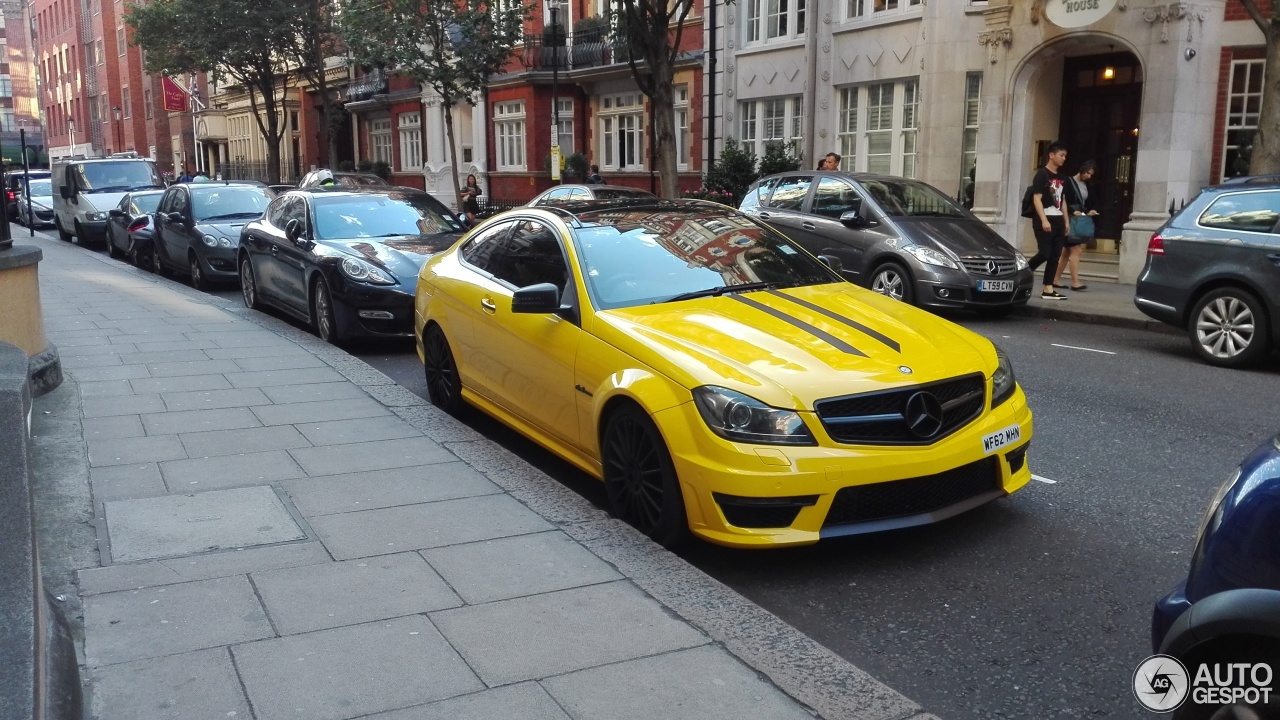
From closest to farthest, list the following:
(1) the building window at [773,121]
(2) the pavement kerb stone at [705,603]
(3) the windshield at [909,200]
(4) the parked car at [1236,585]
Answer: (4) the parked car at [1236,585]
(2) the pavement kerb stone at [705,603]
(3) the windshield at [909,200]
(1) the building window at [773,121]

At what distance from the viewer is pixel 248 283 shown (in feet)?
44.6

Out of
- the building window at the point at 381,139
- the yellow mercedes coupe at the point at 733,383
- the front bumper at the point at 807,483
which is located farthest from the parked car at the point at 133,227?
the building window at the point at 381,139

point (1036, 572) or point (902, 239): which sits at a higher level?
point (902, 239)

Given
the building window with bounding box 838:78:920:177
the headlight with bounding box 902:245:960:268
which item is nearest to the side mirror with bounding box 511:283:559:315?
the headlight with bounding box 902:245:960:268

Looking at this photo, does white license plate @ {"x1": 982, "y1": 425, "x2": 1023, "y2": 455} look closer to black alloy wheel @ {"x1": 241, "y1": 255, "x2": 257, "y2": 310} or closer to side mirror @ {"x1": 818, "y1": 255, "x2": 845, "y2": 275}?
side mirror @ {"x1": 818, "y1": 255, "x2": 845, "y2": 275}

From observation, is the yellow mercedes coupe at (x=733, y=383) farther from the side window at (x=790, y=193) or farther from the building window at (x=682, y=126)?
the building window at (x=682, y=126)

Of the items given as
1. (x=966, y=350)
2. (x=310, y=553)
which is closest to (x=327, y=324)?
(x=310, y=553)

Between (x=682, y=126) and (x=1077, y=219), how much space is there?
14.6 m

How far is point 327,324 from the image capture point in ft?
36.2

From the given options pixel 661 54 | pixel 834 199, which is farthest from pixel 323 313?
pixel 661 54

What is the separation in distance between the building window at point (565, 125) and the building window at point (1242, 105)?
63.6 ft

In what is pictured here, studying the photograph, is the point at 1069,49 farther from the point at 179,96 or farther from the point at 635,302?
the point at 179,96

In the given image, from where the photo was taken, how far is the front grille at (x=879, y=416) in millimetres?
4766

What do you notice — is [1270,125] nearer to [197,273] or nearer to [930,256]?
[930,256]
